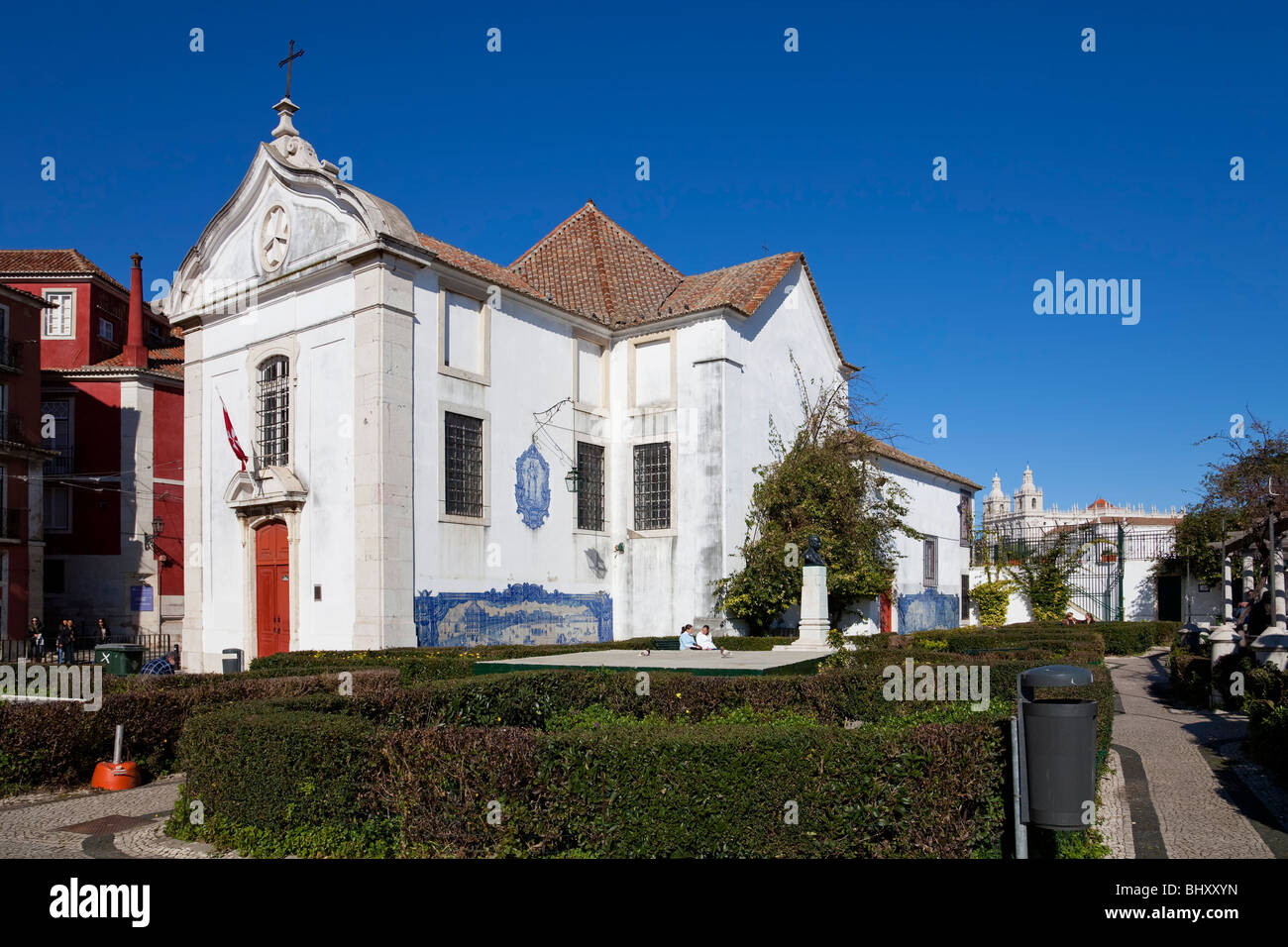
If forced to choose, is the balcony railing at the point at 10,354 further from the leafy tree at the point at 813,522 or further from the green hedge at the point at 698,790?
the green hedge at the point at 698,790

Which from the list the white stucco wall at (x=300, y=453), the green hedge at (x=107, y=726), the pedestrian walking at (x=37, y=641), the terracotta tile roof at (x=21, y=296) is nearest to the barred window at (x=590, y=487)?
the white stucco wall at (x=300, y=453)

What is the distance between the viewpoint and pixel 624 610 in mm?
24969

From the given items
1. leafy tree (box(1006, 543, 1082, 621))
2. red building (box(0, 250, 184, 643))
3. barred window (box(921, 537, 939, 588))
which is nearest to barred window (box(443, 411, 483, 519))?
red building (box(0, 250, 184, 643))

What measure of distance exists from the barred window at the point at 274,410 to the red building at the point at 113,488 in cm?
1203

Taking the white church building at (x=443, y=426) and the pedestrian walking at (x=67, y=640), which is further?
the pedestrian walking at (x=67, y=640)

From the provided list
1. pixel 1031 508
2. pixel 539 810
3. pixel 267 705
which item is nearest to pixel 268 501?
pixel 267 705

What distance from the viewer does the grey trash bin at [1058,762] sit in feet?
18.5

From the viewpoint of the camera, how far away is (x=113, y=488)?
3306cm

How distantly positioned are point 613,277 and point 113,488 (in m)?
19.0

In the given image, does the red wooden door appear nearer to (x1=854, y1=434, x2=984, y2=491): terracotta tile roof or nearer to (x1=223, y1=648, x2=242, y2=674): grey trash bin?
(x1=223, y1=648, x2=242, y2=674): grey trash bin

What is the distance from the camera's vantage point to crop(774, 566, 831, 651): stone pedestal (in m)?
17.9

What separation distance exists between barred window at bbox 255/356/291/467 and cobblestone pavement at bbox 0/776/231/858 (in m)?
12.7

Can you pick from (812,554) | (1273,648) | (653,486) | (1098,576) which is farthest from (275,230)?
(1098,576)
